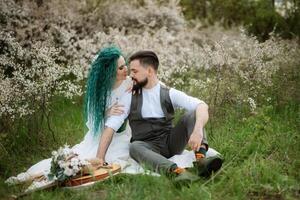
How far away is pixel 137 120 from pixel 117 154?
0.37 metres

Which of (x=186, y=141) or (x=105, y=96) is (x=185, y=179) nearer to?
(x=186, y=141)

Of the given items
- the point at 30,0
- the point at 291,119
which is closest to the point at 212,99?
the point at 291,119

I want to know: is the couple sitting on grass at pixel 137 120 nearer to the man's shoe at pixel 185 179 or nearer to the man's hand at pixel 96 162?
the man's hand at pixel 96 162

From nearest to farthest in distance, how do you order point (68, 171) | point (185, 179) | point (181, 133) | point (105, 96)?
1. point (185, 179)
2. point (68, 171)
3. point (181, 133)
4. point (105, 96)

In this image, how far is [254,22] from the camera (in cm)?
1442

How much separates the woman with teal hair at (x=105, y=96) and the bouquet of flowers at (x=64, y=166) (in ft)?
1.81

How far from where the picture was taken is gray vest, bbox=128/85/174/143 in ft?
16.6

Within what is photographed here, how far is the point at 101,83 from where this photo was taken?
17.4 feet

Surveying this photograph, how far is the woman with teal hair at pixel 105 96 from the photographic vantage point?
520 centimetres

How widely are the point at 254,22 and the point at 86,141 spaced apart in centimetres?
995

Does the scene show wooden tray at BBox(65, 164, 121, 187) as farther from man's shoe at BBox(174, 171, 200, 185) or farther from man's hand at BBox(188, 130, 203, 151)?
man's hand at BBox(188, 130, 203, 151)

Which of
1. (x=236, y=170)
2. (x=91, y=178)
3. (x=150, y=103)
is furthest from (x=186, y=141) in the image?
(x=91, y=178)

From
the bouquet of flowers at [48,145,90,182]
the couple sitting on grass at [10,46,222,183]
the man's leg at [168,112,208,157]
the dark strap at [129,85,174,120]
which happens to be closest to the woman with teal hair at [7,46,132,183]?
the couple sitting on grass at [10,46,222,183]

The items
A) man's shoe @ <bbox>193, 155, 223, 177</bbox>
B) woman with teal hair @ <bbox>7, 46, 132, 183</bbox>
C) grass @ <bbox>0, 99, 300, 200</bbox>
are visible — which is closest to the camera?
grass @ <bbox>0, 99, 300, 200</bbox>
